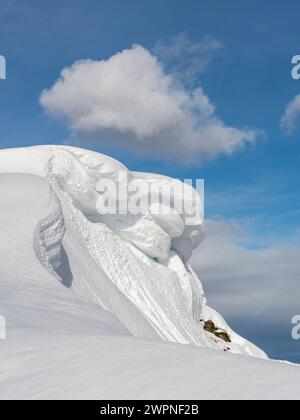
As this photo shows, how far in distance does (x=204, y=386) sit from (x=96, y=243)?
55.0ft

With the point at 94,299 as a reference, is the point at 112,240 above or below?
above

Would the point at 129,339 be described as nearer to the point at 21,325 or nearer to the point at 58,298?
the point at 21,325

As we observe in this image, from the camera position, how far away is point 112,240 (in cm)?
2105

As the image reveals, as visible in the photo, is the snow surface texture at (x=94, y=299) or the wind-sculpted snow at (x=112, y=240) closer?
the snow surface texture at (x=94, y=299)

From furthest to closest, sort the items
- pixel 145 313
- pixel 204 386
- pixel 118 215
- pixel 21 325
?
pixel 118 215 → pixel 145 313 → pixel 21 325 → pixel 204 386

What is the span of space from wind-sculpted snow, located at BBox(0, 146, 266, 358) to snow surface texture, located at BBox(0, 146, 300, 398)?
2.0 inches

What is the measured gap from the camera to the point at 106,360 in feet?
14.1

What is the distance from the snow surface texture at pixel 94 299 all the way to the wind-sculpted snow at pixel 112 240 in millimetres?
51

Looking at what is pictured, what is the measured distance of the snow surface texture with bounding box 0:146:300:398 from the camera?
151 inches

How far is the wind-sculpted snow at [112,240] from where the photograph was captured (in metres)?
14.7

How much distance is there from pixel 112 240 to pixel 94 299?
5175 millimetres

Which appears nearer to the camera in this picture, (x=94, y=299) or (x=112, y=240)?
(x=94, y=299)
